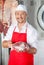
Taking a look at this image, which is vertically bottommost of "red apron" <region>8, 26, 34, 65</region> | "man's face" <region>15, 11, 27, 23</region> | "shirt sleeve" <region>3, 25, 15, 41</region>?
"red apron" <region>8, 26, 34, 65</region>

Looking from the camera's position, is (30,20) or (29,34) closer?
(29,34)

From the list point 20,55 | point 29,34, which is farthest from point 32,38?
point 20,55

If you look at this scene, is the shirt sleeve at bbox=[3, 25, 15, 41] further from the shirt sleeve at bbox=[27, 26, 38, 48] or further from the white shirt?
the shirt sleeve at bbox=[27, 26, 38, 48]

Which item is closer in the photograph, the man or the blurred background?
the man

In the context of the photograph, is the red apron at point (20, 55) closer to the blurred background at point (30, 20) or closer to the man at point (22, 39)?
the man at point (22, 39)

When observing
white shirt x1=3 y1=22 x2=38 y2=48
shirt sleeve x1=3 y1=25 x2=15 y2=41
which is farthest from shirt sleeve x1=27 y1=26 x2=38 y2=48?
shirt sleeve x1=3 y1=25 x2=15 y2=41

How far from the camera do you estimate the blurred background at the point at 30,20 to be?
1.44 metres

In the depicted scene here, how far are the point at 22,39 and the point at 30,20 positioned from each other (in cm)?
18

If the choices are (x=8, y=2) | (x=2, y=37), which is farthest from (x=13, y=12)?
(x=2, y=37)

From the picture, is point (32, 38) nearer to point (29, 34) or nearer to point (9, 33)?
point (29, 34)

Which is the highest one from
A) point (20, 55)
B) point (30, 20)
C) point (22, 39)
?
point (30, 20)

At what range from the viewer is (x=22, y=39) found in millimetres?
1335

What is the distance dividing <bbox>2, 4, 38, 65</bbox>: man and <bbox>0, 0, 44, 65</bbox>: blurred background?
8 cm

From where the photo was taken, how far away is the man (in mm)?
1335
